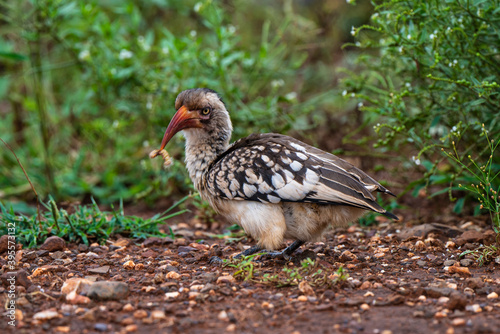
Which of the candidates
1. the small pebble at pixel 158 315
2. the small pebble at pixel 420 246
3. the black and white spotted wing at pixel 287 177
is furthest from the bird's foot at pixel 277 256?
the small pebble at pixel 158 315

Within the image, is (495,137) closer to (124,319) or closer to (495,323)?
(495,323)

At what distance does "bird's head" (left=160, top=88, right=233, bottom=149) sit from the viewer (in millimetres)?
4371

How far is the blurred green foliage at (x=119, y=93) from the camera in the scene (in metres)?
5.77

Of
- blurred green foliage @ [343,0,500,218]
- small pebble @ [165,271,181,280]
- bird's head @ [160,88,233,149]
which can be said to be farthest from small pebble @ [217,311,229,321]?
blurred green foliage @ [343,0,500,218]

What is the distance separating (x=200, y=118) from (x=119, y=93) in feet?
6.66

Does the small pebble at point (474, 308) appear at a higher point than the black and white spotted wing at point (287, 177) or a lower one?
lower

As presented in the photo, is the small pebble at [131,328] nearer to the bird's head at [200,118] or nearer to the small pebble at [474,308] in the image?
the small pebble at [474,308]

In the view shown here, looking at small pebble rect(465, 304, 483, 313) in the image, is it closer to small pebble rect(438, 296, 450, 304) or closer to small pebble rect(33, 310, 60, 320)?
small pebble rect(438, 296, 450, 304)

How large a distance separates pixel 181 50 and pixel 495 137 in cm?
326

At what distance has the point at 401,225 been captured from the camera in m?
5.03

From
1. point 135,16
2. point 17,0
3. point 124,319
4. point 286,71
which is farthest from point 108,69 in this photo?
point 124,319

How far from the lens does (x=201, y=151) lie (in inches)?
175

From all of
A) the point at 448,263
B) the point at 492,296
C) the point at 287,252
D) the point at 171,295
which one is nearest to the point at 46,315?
the point at 171,295

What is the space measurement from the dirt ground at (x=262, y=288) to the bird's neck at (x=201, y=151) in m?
0.58
